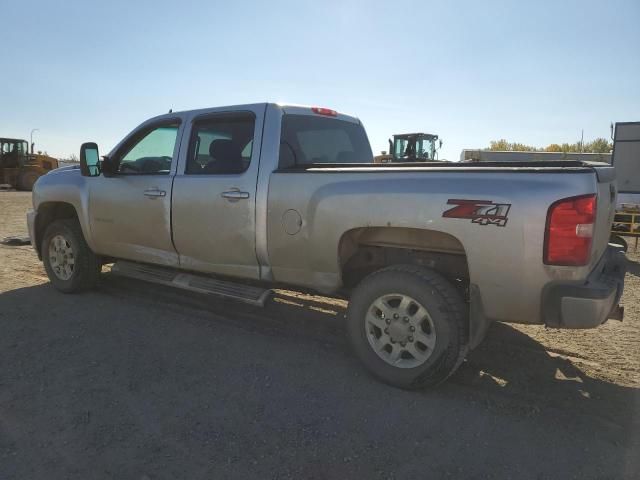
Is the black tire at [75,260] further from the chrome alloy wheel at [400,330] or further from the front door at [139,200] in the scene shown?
the chrome alloy wheel at [400,330]

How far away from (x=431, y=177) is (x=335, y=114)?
197cm

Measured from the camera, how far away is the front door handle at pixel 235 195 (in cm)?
401

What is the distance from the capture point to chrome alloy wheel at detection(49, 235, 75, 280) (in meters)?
5.59

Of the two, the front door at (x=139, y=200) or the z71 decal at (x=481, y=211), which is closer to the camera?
the z71 decal at (x=481, y=211)

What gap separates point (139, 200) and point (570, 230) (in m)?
3.82

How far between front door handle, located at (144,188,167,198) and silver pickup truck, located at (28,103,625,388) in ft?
0.05

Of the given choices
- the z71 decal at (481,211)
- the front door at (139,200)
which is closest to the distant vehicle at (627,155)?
the z71 decal at (481,211)

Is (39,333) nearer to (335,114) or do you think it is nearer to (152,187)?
(152,187)

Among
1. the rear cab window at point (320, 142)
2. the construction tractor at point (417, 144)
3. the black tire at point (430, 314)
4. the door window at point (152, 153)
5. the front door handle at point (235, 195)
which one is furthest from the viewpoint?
the construction tractor at point (417, 144)

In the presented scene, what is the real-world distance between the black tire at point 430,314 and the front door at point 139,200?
2.11 metres

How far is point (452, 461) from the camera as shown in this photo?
2.57 meters

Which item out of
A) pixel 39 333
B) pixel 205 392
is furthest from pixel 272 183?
pixel 39 333

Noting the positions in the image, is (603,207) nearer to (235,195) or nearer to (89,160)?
(235,195)

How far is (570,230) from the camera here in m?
2.77
